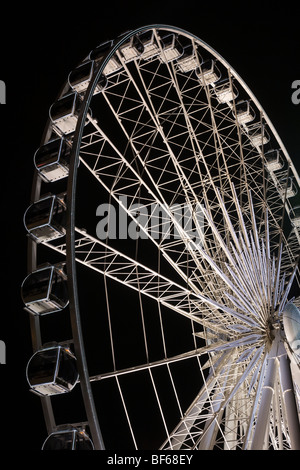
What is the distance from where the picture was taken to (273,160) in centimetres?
1744

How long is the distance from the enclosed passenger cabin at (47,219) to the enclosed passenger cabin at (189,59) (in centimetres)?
779

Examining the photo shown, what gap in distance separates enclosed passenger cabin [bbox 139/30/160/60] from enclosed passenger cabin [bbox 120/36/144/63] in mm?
256

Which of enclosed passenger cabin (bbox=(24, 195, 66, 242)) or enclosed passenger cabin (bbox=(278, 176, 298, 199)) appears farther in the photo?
enclosed passenger cabin (bbox=(278, 176, 298, 199))

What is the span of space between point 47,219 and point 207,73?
877cm

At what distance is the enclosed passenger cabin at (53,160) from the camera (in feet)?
30.1

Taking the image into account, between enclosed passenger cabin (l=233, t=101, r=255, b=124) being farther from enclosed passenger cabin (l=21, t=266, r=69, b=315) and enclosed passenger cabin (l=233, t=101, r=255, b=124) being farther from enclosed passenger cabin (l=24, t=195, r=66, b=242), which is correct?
enclosed passenger cabin (l=21, t=266, r=69, b=315)

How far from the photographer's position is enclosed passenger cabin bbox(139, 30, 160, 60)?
12406 mm

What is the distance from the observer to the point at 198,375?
2842cm

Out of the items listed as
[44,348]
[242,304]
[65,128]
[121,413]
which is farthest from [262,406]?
[121,413]

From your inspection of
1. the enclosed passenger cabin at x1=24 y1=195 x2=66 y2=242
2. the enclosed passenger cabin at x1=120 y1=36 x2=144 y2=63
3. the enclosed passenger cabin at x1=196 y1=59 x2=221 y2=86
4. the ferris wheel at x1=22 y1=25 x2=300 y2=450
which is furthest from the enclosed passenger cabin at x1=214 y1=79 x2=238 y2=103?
the enclosed passenger cabin at x1=24 y1=195 x2=66 y2=242

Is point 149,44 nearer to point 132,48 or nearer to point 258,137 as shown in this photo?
point 132,48

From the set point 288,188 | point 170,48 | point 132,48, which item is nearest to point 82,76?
point 132,48

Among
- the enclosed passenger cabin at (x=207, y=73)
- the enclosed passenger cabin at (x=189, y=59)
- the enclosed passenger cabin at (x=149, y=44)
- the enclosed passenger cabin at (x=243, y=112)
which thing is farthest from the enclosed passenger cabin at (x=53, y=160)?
the enclosed passenger cabin at (x=243, y=112)
